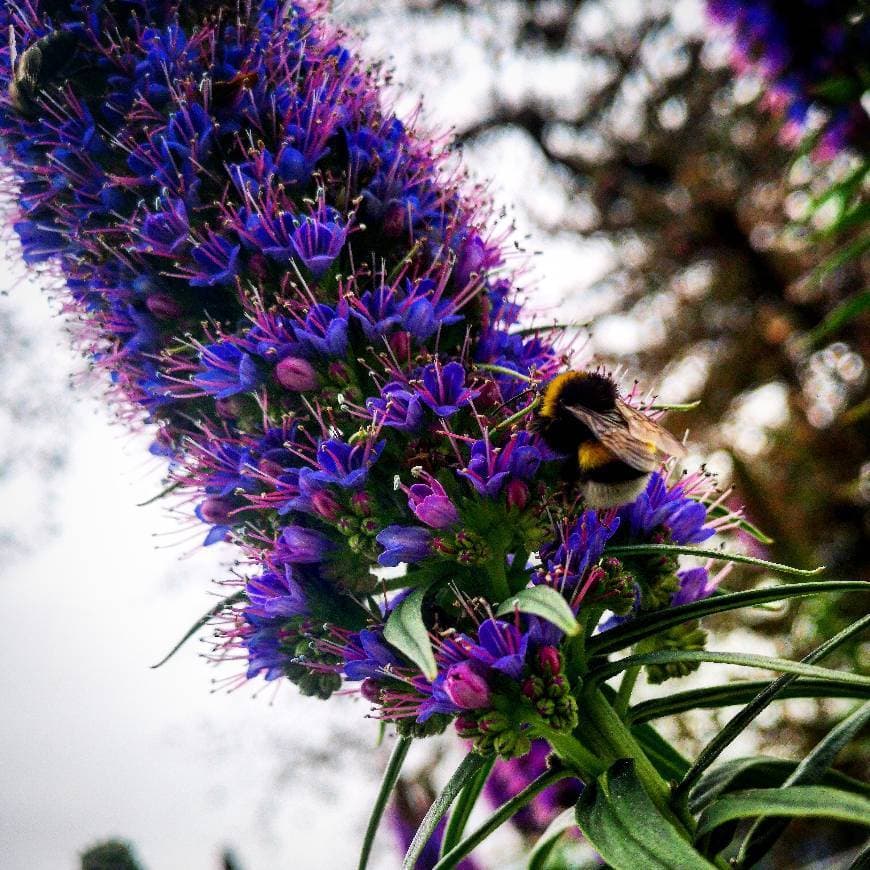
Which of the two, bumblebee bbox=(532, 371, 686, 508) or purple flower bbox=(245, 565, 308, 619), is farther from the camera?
purple flower bbox=(245, 565, 308, 619)

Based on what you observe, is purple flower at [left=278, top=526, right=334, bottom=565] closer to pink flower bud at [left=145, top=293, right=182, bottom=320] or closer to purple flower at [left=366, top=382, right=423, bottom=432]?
purple flower at [left=366, top=382, right=423, bottom=432]

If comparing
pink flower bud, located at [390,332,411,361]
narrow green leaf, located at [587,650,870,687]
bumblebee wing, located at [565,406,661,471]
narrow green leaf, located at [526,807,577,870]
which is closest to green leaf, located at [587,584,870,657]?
narrow green leaf, located at [587,650,870,687]

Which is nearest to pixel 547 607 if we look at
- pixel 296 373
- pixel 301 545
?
pixel 301 545

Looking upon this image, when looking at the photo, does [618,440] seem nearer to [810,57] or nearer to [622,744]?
[622,744]

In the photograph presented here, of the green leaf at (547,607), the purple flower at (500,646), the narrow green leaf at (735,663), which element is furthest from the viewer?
the purple flower at (500,646)

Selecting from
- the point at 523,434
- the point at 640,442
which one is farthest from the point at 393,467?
the point at 640,442

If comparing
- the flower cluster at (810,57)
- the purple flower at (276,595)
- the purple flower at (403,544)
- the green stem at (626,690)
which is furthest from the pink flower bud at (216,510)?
the flower cluster at (810,57)

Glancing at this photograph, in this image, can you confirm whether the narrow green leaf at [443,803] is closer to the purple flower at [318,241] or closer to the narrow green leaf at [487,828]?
the narrow green leaf at [487,828]
